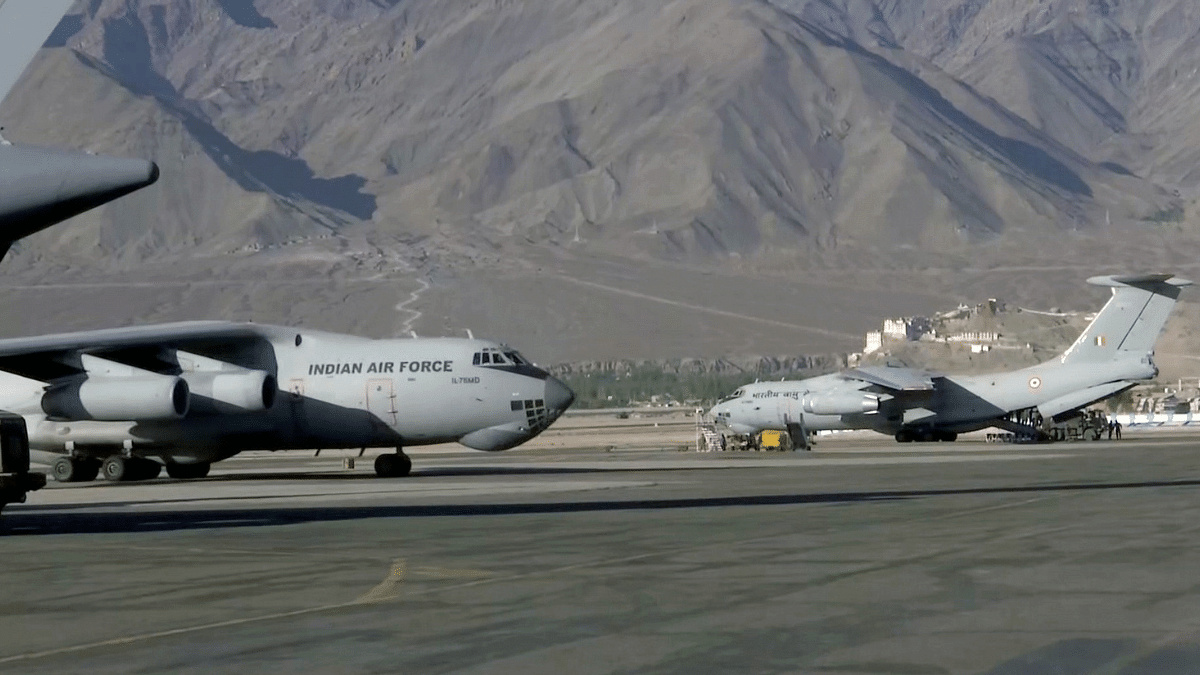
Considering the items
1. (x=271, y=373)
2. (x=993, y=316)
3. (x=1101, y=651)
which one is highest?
(x=993, y=316)

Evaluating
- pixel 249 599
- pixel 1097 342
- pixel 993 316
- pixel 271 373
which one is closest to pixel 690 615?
pixel 249 599

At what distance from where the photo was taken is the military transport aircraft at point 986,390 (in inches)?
2788

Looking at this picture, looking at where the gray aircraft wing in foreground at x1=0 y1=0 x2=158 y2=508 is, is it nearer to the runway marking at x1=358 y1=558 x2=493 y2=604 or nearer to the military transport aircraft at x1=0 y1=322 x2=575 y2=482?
the runway marking at x1=358 y1=558 x2=493 y2=604

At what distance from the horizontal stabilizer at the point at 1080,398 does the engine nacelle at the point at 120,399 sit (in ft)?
132

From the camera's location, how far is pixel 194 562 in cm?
2092

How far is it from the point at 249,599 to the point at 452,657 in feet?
13.9

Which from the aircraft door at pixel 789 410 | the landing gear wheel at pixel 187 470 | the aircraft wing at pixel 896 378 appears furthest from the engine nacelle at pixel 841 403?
the landing gear wheel at pixel 187 470

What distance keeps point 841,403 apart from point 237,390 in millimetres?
31721

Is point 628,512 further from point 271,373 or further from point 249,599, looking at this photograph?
point 271,373

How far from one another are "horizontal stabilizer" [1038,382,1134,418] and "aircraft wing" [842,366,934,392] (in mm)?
4466

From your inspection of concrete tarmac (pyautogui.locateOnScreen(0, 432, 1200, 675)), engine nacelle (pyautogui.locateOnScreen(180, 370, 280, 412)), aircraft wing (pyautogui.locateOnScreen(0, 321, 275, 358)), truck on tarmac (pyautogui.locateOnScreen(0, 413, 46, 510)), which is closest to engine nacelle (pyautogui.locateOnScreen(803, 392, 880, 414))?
aircraft wing (pyautogui.locateOnScreen(0, 321, 275, 358))

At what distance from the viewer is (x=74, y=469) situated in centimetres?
4516

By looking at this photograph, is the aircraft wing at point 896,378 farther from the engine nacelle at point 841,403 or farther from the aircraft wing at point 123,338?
the aircraft wing at point 123,338

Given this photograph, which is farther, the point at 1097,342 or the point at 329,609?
the point at 1097,342
